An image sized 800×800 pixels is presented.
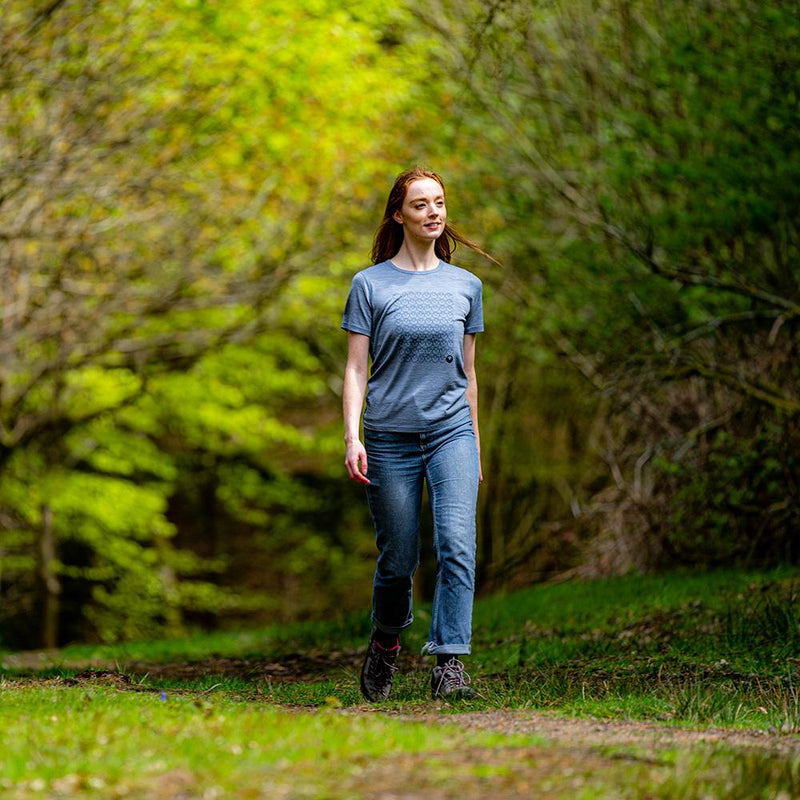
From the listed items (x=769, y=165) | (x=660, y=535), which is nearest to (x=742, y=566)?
(x=660, y=535)

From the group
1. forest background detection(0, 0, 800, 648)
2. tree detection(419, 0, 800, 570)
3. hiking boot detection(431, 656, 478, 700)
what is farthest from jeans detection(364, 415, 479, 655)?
forest background detection(0, 0, 800, 648)

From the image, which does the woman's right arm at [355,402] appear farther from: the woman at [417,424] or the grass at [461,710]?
the grass at [461,710]

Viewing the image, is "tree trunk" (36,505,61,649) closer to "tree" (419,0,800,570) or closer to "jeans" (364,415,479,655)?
"tree" (419,0,800,570)

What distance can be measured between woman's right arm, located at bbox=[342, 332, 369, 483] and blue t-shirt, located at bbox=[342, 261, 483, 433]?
0.05 m

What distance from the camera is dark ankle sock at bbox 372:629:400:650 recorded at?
20.3 feet

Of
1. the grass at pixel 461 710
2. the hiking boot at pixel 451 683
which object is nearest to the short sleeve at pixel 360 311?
the hiking boot at pixel 451 683

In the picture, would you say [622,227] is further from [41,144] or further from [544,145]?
[41,144]

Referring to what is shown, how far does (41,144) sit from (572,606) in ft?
22.8

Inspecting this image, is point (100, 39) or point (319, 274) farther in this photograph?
point (319, 274)

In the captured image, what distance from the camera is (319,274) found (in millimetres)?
Result: 18078

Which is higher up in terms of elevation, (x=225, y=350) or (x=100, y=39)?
(x=100, y=39)

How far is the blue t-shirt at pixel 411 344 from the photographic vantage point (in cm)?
593

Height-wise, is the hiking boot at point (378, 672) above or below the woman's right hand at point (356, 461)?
below

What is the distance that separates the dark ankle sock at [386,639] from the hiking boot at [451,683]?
0.32 metres
